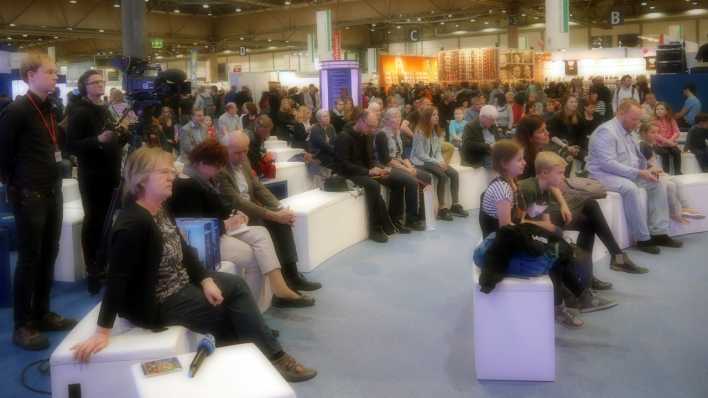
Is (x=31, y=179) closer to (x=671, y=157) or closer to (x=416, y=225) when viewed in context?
(x=416, y=225)

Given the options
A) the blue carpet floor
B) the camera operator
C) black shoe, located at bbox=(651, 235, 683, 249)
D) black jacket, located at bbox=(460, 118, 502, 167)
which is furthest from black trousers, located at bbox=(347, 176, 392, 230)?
the camera operator

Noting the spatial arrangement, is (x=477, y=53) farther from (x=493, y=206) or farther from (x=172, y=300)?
(x=172, y=300)

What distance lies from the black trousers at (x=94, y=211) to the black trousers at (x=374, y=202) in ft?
8.31

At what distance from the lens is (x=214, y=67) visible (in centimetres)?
3209

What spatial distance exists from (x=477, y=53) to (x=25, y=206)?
17.4 m

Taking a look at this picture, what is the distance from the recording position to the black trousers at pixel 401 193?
6953 mm

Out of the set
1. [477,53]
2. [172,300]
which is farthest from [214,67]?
[172,300]

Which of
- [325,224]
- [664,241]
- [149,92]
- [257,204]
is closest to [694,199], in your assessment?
[664,241]

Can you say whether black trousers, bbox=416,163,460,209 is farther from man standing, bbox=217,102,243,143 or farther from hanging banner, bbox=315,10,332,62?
hanging banner, bbox=315,10,332,62

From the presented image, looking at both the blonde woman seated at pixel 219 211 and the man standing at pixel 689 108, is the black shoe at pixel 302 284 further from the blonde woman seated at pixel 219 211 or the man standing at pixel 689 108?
the man standing at pixel 689 108

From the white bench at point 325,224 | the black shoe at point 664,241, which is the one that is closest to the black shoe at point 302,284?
the white bench at point 325,224

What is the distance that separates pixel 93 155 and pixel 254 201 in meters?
1.13

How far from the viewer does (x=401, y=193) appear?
6.97m

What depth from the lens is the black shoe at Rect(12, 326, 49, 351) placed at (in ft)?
12.5
